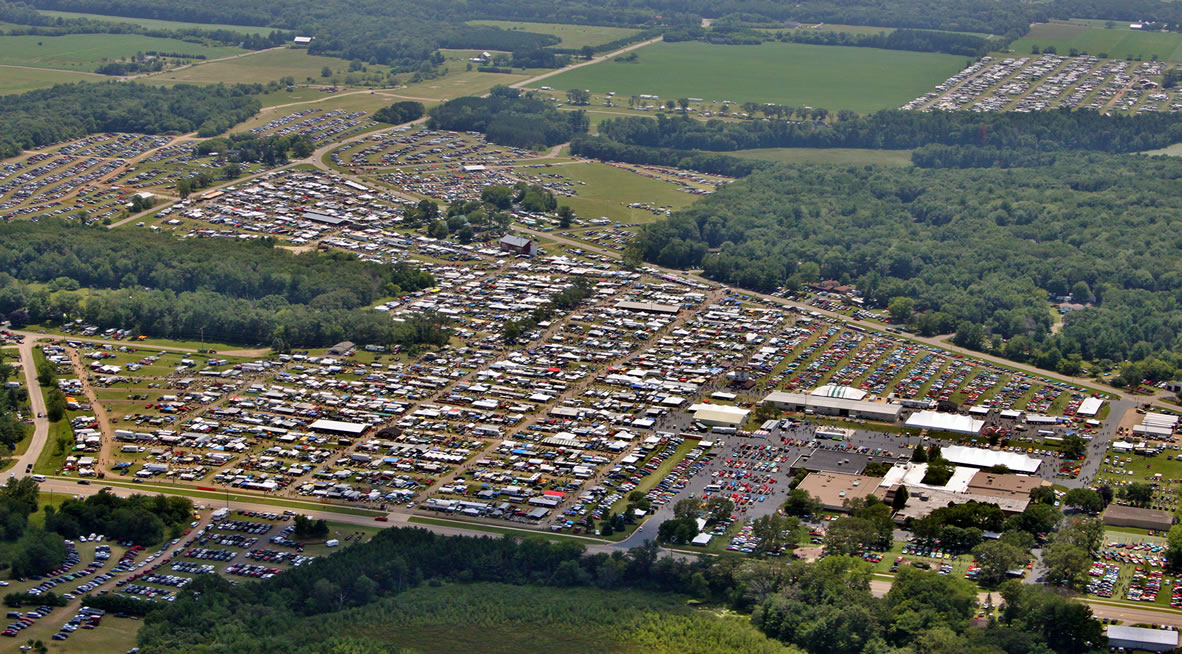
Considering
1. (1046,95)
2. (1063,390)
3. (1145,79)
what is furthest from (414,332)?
(1145,79)

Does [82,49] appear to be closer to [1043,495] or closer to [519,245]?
[519,245]

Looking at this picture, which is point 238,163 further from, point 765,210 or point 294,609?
point 294,609

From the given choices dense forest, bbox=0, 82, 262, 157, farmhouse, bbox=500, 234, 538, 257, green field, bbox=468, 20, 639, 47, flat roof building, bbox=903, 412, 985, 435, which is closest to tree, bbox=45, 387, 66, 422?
farmhouse, bbox=500, 234, 538, 257

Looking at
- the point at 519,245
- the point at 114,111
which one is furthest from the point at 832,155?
the point at 114,111

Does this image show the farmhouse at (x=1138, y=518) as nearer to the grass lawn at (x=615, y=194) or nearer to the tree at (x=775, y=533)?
the tree at (x=775, y=533)

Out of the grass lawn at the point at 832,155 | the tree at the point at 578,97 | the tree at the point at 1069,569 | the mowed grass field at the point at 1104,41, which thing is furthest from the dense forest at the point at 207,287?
the mowed grass field at the point at 1104,41

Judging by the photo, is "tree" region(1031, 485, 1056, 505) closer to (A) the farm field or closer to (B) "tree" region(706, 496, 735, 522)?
(B) "tree" region(706, 496, 735, 522)
